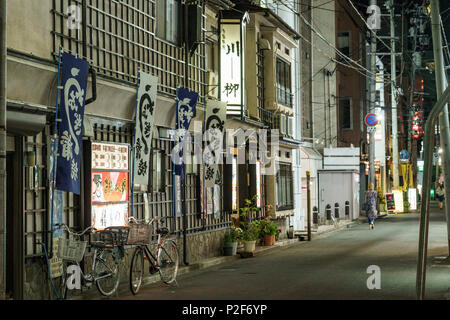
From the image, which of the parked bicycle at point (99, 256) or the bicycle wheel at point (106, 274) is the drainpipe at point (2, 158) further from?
the bicycle wheel at point (106, 274)

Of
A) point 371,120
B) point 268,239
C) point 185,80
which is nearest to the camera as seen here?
point 185,80

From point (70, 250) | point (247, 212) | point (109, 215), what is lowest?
point (70, 250)

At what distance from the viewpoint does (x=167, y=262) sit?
16.2 meters

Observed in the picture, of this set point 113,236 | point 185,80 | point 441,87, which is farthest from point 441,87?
point 113,236

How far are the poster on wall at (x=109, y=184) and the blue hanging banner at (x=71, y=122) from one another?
1878mm

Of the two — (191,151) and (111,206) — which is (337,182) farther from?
(111,206)

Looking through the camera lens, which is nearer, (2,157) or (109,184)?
(2,157)

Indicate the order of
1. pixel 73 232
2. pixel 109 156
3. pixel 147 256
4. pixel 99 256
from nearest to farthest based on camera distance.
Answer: pixel 99 256, pixel 73 232, pixel 147 256, pixel 109 156

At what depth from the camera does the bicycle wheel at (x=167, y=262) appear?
16016 millimetres

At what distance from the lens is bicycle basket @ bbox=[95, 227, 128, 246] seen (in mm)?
14445

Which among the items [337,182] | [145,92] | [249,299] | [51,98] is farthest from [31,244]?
[337,182]

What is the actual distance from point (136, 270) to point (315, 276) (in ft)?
15.9

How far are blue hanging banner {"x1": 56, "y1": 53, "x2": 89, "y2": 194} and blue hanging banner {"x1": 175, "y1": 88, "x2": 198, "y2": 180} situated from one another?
577 centimetres

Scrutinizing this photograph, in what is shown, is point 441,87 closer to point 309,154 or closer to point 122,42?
point 122,42
